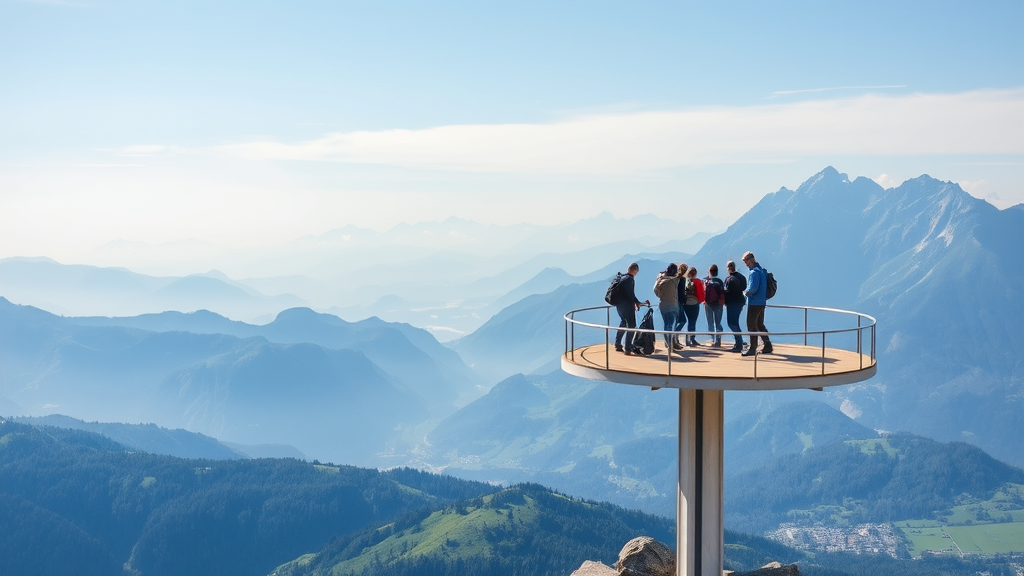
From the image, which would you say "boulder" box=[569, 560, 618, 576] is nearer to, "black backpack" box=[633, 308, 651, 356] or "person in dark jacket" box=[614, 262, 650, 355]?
"person in dark jacket" box=[614, 262, 650, 355]

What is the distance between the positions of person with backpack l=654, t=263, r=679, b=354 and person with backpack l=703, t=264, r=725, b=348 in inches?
44.0

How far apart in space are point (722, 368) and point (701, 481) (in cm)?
498

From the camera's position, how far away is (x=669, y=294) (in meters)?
32.6

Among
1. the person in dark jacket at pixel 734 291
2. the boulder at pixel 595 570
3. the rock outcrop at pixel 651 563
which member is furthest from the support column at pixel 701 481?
the boulder at pixel 595 570

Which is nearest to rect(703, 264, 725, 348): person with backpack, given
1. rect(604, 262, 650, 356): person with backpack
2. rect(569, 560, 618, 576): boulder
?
rect(604, 262, 650, 356): person with backpack

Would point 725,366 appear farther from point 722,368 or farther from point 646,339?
point 646,339

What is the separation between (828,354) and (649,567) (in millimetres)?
10325

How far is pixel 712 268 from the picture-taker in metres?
33.3

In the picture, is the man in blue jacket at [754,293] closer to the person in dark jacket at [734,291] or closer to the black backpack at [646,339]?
the person in dark jacket at [734,291]

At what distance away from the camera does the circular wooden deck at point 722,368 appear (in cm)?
2755

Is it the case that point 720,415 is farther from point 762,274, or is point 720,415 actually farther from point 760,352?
point 762,274

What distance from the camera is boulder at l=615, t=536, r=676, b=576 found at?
36094 mm

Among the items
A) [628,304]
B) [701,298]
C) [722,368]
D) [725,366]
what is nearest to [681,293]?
[701,298]

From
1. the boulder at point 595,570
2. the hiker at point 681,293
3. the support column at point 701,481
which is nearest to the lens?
the support column at point 701,481
